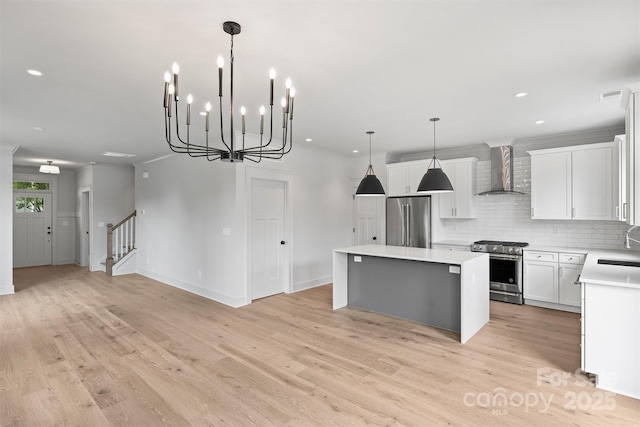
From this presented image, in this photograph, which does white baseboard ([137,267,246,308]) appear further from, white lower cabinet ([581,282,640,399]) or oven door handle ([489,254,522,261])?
white lower cabinet ([581,282,640,399])

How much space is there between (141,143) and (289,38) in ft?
14.3

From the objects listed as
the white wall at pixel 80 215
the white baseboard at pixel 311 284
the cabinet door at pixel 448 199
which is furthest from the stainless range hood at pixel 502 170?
the white wall at pixel 80 215

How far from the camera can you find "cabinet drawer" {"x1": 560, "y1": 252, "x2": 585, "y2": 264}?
178 inches

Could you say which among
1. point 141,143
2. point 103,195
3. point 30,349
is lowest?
point 30,349

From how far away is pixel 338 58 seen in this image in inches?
104

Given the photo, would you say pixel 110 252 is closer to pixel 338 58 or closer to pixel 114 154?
pixel 114 154

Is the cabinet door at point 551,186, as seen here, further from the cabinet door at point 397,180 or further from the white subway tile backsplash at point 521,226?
the cabinet door at point 397,180

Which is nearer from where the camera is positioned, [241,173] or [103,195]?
[241,173]

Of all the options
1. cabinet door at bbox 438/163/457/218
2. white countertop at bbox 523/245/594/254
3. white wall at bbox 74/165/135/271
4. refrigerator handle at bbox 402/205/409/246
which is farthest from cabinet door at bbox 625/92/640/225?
white wall at bbox 74/165/135/271

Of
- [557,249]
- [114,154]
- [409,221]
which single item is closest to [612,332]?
[557,249]

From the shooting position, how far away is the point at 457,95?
3.47 m

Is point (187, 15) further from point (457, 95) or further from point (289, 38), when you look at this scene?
point (457, 95)

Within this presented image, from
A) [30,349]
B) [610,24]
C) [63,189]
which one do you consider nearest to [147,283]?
[30,349]

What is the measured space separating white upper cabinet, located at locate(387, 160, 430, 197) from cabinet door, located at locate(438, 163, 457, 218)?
38 cm
